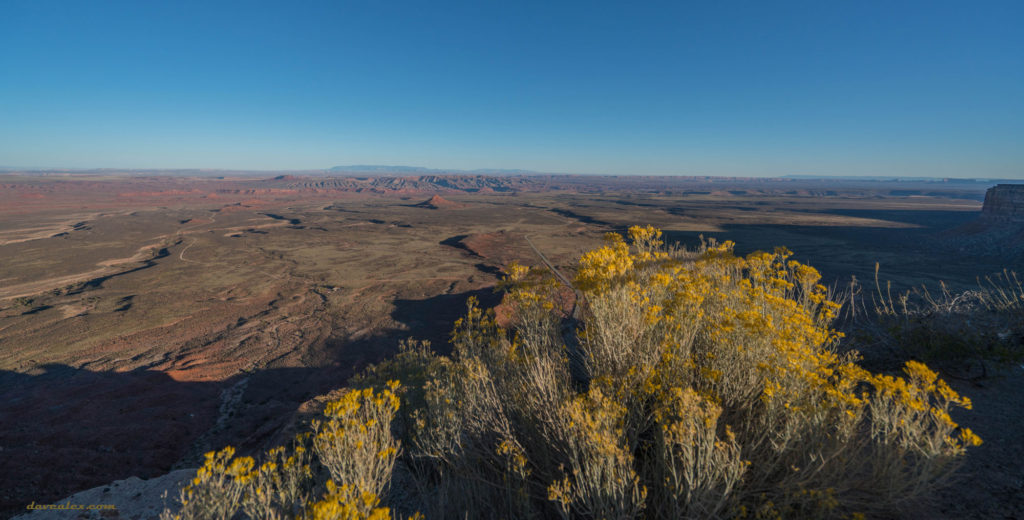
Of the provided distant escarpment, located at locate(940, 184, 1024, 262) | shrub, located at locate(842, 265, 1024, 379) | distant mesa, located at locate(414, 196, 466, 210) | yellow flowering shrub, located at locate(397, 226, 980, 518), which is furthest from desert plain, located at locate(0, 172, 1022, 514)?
distant mesa, located at locate(414, 196, 466, 210)

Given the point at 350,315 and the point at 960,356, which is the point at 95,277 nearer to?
the point at 350,315

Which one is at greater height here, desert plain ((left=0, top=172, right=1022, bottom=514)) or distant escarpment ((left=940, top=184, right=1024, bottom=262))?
distant escarpment ((left=940, top=184, right=1024, bottom=262))

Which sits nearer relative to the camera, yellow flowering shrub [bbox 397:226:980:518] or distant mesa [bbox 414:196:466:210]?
yellow flowering shrub [bbox 397:226:980:518]

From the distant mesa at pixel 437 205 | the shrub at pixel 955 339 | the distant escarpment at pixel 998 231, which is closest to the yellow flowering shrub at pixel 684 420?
the shrub at pixel 955 339

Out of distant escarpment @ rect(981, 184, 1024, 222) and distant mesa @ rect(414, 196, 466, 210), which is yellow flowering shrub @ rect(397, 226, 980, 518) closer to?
distant escarpment @ rect(981, 184, 1024, 222)

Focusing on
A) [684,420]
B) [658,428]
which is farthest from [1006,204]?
[684,420]

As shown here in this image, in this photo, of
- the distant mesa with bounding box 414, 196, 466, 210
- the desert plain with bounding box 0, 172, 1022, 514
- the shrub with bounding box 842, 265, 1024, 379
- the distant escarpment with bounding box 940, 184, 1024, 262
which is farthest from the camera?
the distant mesa with bounding box 414, 196, 466, 210
